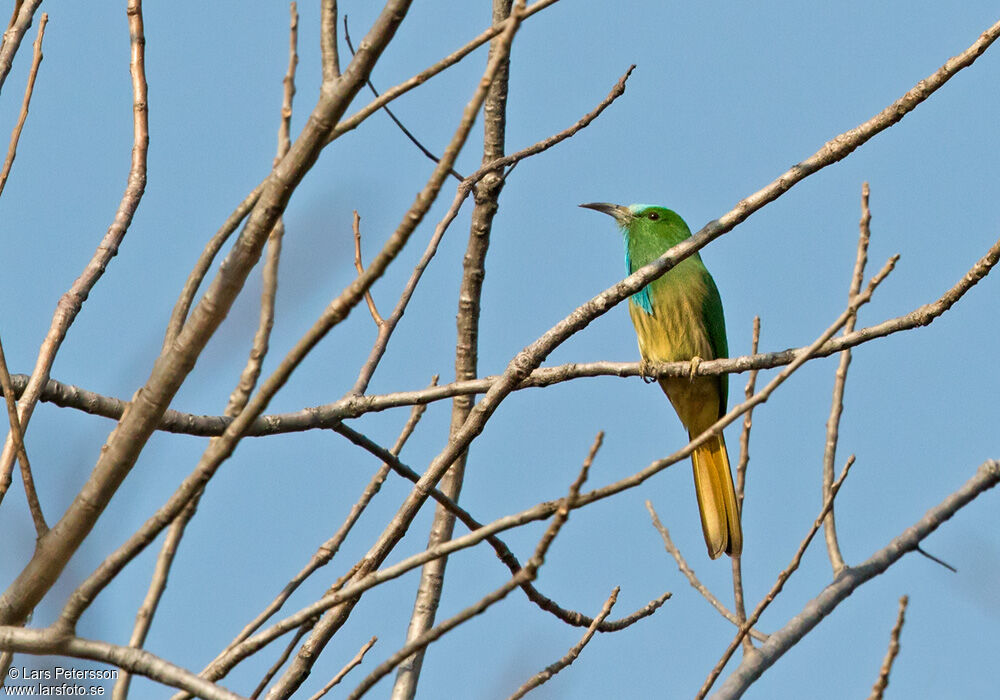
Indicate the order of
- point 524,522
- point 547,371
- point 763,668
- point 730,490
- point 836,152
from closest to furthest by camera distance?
1. point 524,522
2. point 763,668
3. point 836,152
4. point 547,371
5. point 730,490

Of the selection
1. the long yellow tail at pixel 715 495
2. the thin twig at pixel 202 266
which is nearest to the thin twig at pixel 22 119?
the thin twig at pixel 202 266

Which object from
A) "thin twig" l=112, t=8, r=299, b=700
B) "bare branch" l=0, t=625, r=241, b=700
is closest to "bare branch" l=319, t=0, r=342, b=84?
"thin twig" l=112, t=8, r=299, b=700

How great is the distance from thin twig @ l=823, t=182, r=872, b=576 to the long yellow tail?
2173mm

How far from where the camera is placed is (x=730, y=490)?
579cm

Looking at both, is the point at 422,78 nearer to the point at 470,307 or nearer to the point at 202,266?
the point at 202,266

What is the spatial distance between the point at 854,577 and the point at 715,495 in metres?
2.98

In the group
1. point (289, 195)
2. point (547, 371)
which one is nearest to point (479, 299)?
point (547, 371)

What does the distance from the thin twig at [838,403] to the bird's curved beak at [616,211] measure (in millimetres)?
3883

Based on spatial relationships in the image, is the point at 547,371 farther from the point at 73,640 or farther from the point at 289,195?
the point at 73,640

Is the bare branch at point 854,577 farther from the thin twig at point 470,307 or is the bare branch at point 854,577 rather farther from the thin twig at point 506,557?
the thin twig at point 470,307

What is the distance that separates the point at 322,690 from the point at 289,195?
132cm

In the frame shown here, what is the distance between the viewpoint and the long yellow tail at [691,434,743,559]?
18.2ft

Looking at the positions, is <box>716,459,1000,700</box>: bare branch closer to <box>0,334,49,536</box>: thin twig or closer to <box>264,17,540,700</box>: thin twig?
<box>264,17,540,700</box>: thin twig

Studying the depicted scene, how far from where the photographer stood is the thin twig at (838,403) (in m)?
3.00
